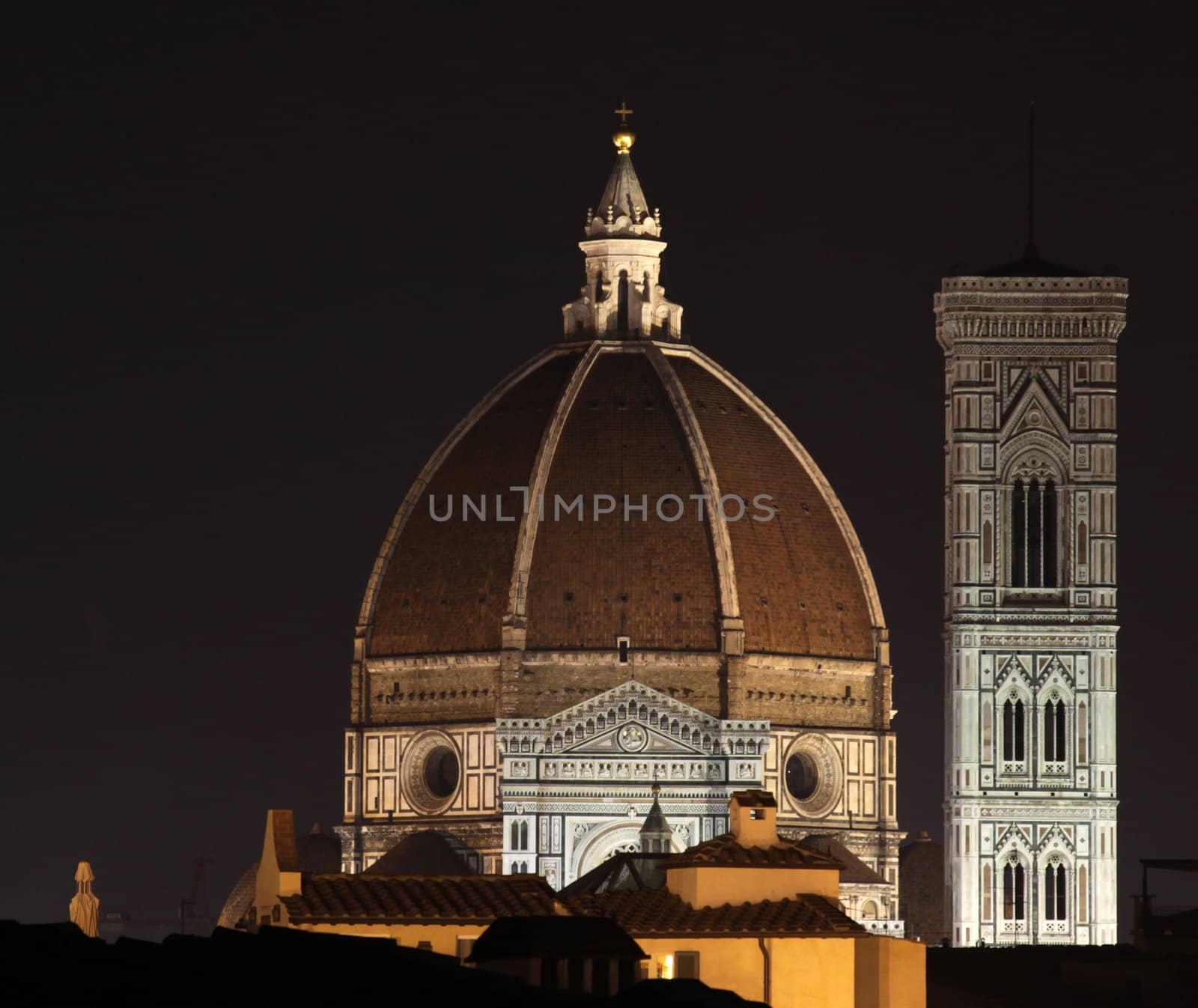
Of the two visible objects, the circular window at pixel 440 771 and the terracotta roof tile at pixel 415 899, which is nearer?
the terracotta roof tile at pixel 415 899

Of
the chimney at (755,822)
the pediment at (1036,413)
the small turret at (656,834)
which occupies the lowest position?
the chimney at (755,822)

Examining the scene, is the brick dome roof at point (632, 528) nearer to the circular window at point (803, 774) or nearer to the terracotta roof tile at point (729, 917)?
the circular window at point (803, 774)

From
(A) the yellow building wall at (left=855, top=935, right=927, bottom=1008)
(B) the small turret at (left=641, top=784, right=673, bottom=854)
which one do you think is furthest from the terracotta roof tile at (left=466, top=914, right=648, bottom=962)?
(B) the small turret at (left=641, top=784, right=673, bottom=854)

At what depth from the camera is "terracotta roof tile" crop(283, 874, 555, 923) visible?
56.1 m

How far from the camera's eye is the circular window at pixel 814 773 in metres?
114

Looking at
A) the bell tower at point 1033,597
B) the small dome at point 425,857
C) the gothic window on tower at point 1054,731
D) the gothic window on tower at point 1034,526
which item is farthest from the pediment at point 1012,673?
the small dome at point 425,857

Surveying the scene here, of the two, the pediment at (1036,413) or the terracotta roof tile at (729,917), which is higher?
the pediment at (1036,413)

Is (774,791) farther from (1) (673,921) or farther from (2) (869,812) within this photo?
(1) (673,921)

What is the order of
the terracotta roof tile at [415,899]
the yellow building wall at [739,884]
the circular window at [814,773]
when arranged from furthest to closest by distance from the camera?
1. the circular window at [814,773]
2. the yellow building wall at [739,884]
3. the terracotta roof tile at [415,899]

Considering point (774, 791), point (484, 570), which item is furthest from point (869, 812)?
point (484, 570)

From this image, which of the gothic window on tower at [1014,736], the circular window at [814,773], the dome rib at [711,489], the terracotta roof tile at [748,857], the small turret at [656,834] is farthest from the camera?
the circular window at [814,773]

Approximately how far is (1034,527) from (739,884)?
48158 millimetres

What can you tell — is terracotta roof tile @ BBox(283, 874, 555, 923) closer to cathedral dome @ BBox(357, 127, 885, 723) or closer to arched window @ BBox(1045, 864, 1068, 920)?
arched window @ BBox(1045, 864, 1068, 920)

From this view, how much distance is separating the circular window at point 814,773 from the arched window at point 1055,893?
1159 cm
